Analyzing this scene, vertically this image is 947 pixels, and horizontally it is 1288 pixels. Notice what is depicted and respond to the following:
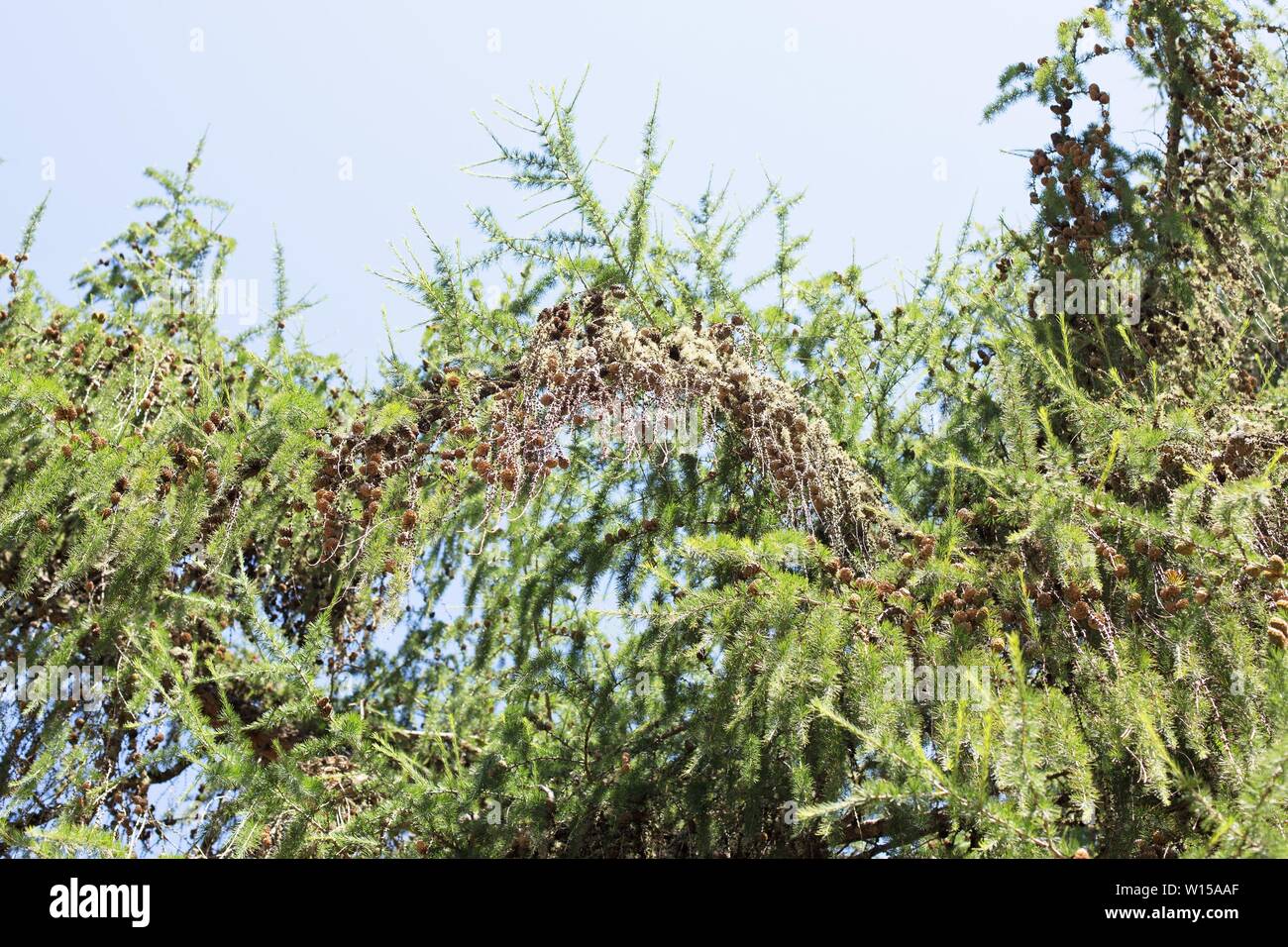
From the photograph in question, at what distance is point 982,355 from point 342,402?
3240mm

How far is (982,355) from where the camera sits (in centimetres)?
483

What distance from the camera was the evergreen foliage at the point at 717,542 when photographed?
2926mm

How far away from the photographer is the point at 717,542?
124 inches

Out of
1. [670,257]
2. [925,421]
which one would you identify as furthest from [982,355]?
[670,257]

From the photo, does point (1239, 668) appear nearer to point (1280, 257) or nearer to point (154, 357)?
point (1280, 257)

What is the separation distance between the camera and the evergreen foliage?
293cm

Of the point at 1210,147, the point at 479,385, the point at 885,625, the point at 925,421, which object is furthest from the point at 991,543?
the point at 1210,147

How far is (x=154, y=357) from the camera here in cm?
480

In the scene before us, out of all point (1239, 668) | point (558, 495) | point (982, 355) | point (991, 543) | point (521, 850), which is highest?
point (982, 355)

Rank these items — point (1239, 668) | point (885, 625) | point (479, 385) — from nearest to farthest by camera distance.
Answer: point (1239, 668), point (885, 625), point (479, 385)

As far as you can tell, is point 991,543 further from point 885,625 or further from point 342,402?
point 342,402

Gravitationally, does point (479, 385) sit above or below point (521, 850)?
above
